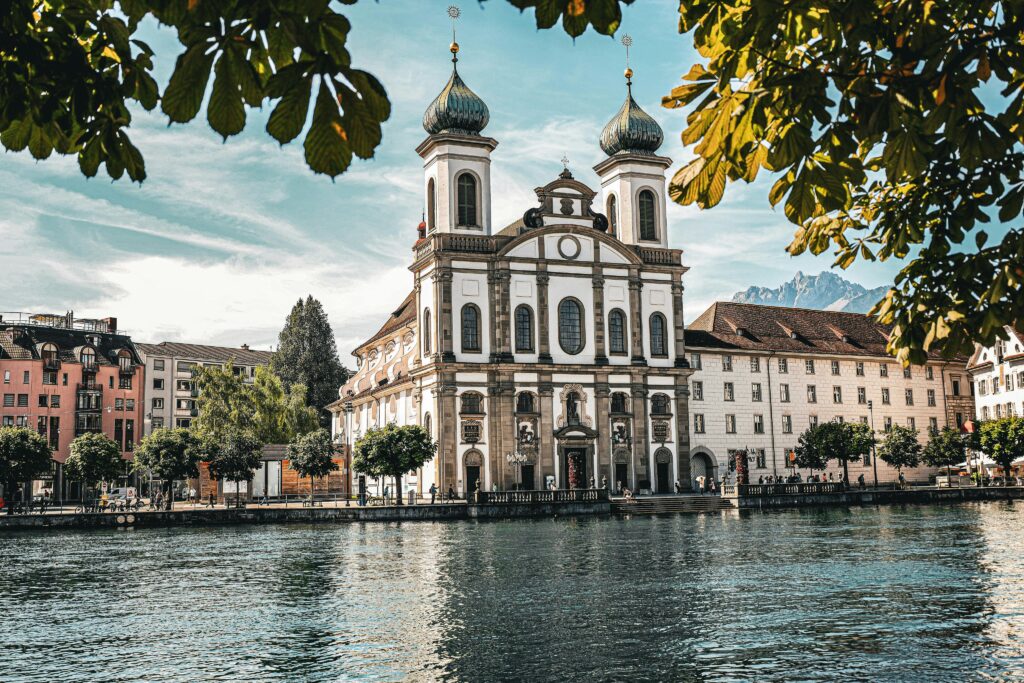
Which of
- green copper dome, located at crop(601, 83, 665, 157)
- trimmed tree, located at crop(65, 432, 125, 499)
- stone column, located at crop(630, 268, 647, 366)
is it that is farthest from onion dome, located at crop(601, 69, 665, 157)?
trimmed tree, located at crop(65, 432, 125, 499)

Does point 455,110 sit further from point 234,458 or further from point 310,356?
point 310,356

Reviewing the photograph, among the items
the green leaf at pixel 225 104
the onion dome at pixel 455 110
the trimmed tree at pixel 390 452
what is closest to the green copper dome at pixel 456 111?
the onion dome at pixel 455 110

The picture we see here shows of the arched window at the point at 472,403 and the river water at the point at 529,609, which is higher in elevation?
the arched window at the point at 472,403

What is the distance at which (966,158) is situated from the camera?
5.64m

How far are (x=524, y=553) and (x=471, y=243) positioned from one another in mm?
39110

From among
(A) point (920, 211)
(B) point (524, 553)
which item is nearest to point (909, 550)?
(B) point (524, 553)

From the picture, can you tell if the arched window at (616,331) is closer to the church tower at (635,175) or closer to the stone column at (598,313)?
the stone column at (598,313)

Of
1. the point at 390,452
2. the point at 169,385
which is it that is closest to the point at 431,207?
the point at 390,452

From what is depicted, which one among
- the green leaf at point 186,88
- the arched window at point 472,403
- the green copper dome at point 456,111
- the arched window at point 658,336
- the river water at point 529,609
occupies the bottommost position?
the river water at point 529,609

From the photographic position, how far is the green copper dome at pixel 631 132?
257ft

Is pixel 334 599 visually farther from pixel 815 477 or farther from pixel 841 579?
pixel 815 477

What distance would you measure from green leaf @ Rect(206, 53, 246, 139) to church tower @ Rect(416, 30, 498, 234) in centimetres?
6868

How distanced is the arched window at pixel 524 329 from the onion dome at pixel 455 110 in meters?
13.1

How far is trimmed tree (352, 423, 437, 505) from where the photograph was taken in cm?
6203
